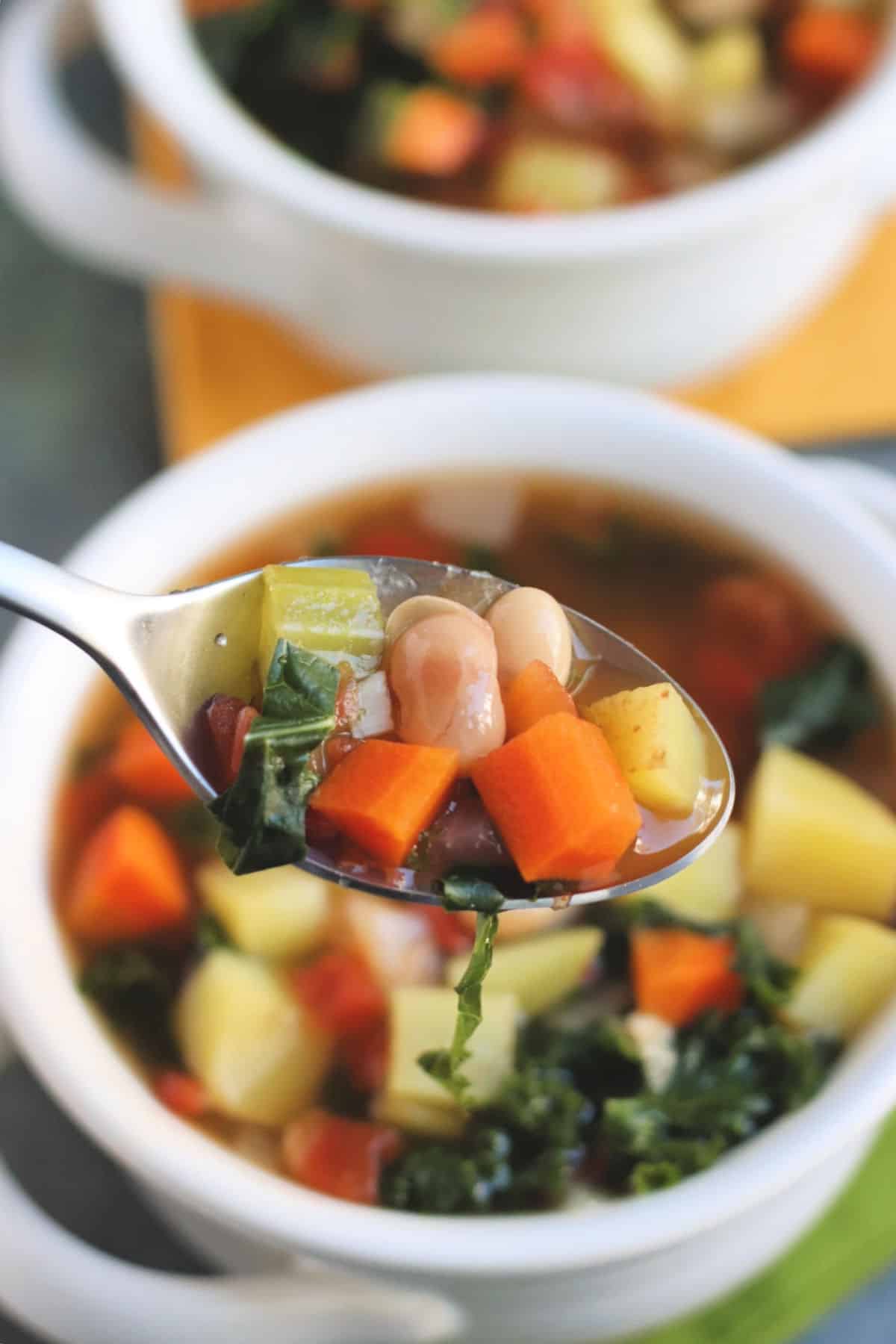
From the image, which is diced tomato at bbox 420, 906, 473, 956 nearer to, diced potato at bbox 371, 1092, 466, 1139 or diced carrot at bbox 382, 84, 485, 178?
diced potato at bbox 371, 1092, 466, 1139

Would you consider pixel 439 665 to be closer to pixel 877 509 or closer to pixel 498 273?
pixel 877 509

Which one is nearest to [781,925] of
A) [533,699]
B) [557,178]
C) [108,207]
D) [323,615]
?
[533,699]

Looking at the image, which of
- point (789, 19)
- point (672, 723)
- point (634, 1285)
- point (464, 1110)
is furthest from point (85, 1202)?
point (789, 19)

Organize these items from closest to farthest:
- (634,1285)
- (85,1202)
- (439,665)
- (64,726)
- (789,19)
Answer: (439,665)
(634,1285)
(64,726)
(85,1202)
(789,19)

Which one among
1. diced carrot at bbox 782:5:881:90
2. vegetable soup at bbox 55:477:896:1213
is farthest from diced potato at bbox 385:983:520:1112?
diced carrot at bbox 782:5:881:90

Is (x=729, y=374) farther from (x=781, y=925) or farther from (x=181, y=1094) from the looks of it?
(x=181, y=1094)

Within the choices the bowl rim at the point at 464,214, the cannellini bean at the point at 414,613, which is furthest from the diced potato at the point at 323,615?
the bowl rim at the point at 464,214

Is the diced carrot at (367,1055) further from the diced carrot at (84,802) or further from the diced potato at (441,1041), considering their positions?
the diced carrot at (84,802)
